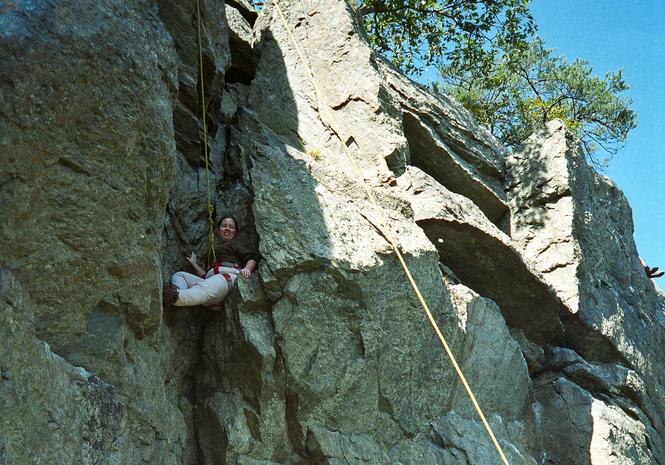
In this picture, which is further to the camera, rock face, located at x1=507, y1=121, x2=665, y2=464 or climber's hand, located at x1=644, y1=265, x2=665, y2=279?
A: climber's hand, located at x1=644, y1=265, x2=665, y2=279

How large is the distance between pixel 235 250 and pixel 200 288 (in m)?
0.81

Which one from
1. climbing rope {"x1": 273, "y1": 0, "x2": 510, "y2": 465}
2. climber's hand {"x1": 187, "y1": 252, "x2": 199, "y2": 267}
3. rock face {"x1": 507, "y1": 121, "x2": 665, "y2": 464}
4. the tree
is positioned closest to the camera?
climbing rope {"x1": 273, "y1": 0, "x2": 510, "y2": 465}

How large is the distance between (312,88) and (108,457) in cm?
618

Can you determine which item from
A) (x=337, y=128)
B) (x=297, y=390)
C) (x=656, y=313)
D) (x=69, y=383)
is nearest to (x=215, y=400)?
(x=297, y=390)

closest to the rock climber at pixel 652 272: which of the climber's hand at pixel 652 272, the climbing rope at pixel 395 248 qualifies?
the climber's hand at pixel 652 272

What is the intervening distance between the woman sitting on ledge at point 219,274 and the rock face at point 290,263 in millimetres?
162

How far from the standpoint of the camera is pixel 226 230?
6.89 meters

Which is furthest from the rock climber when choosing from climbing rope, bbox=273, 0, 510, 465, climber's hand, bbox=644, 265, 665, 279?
climbing rope, bbox=273, 0, 510, 465

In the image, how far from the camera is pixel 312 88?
31.7ft

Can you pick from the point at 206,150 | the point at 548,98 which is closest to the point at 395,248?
the point at 206,150

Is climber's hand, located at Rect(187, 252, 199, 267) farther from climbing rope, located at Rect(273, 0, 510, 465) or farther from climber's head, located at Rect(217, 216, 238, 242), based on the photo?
climbing rope, located at Rect(273, 0, 510, 465)

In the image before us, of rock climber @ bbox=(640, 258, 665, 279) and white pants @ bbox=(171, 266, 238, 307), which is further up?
rock climber @ bbox=(640, 258, 665, 279)

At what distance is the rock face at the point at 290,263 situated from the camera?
439 centimetres

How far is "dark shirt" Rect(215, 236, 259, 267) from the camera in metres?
6.86
